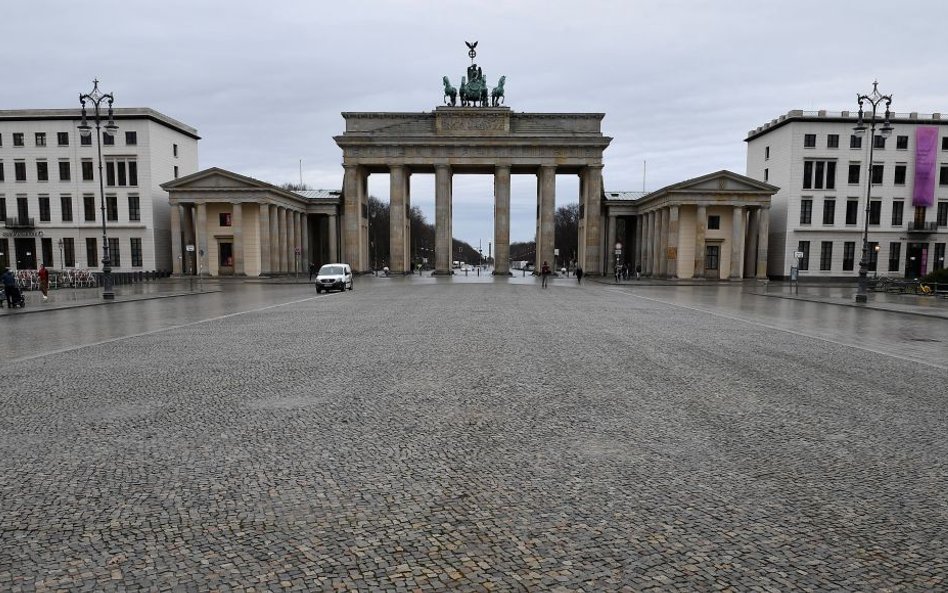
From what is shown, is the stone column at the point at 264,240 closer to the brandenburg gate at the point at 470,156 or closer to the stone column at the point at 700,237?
the brandenburg gate at the point at 470,156

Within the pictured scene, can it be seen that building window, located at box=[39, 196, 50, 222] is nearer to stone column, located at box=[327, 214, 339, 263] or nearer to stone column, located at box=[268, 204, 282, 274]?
stone column, located at box=[268, 204, 282, 274]

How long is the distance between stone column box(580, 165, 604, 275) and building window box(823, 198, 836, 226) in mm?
22242

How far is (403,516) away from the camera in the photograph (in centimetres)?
402

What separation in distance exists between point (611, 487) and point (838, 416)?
154 inches

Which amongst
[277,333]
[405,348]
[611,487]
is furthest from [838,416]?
[277,333]

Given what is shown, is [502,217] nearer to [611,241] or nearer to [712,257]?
[611,241]

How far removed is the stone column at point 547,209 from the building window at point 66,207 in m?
48.7

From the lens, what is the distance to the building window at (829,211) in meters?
58.5

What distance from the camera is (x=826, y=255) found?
2338 inches

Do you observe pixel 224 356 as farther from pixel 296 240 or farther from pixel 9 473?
pixel 296 240

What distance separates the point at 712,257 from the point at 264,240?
44594mm

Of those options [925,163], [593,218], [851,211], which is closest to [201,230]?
[593,218]

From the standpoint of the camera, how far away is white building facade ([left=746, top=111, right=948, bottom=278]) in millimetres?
57188

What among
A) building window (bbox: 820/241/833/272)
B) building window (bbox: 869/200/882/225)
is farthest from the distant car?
building window (bbox: 869/200/882/225)
